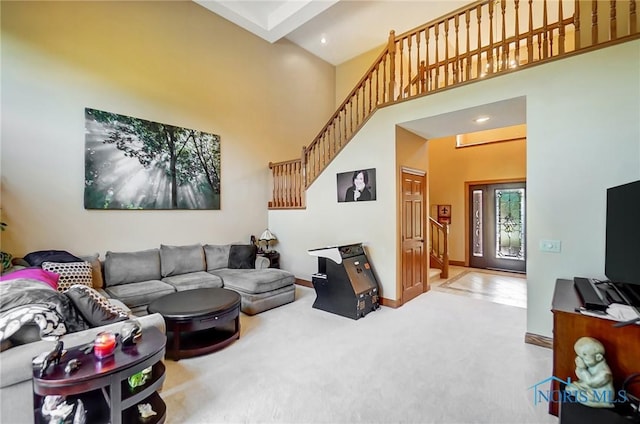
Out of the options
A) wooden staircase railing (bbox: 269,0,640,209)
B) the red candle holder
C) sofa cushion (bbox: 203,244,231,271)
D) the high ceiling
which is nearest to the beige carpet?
the red candle holder

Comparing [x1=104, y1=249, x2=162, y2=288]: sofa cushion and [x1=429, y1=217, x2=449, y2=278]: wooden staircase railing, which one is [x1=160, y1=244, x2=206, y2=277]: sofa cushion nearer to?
[x1=104, y1=249, x2=162, y2=288]: sofa cushion

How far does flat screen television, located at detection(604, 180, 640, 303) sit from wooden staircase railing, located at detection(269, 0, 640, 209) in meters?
1.66

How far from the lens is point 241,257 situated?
482 centimetres

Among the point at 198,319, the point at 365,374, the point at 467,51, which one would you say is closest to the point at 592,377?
the point at 365,374

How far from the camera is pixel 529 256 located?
308 cm

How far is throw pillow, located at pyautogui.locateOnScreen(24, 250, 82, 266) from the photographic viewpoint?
3.18m

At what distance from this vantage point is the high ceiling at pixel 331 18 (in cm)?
490

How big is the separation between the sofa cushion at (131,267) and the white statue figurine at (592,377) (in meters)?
4.59

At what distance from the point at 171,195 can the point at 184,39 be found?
105 inches

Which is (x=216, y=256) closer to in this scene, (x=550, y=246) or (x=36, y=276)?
(x=36, y=276)

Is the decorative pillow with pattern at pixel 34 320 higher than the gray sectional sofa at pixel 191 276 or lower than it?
higher

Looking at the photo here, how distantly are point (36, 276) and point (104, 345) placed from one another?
69.6 inches

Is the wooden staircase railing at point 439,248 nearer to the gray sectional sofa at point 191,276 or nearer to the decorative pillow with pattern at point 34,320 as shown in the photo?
the gray sectional sofa at point 191,276

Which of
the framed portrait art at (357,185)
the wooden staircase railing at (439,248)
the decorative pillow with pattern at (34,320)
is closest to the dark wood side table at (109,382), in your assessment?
the decorative pillow with pattern at (34,320)
